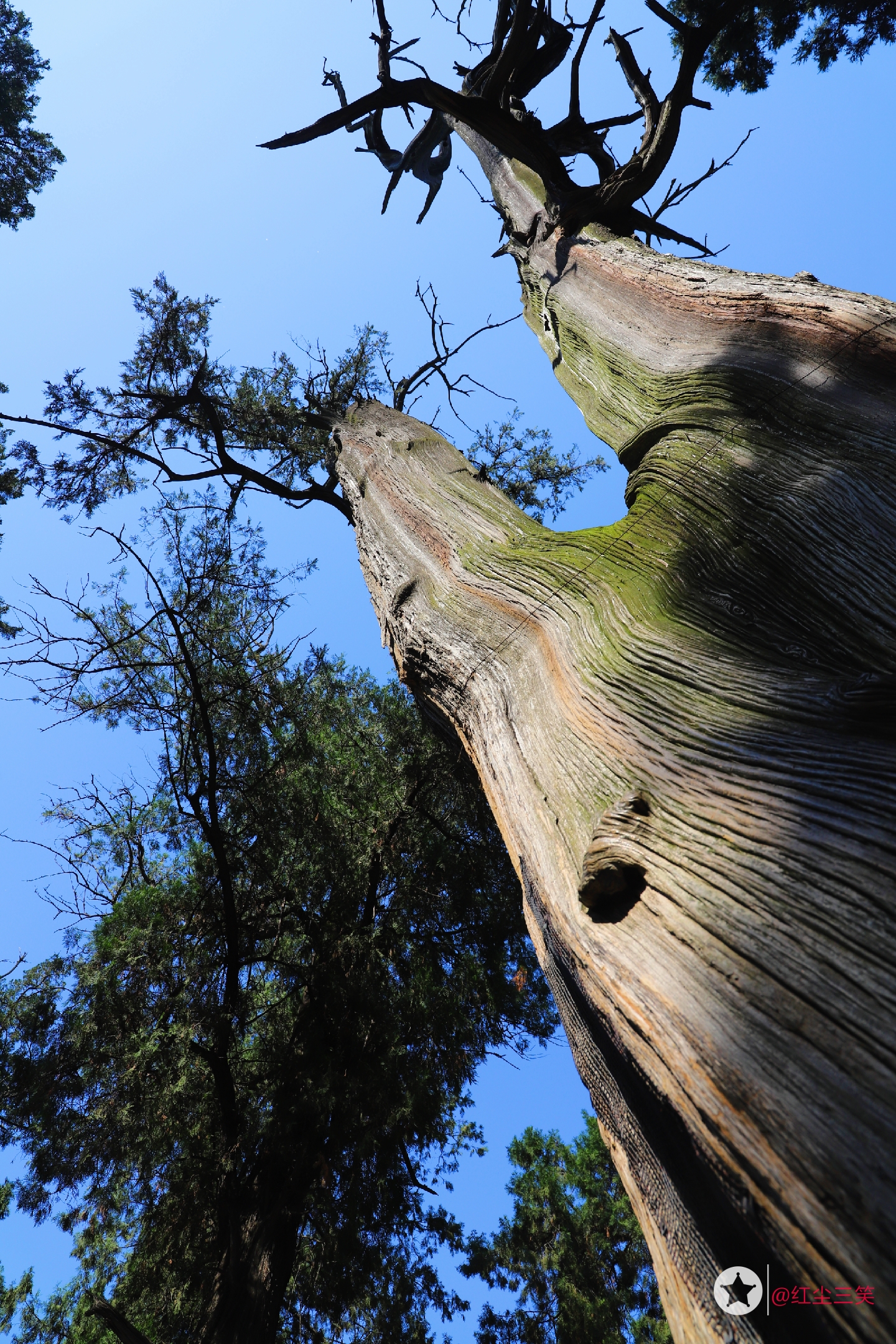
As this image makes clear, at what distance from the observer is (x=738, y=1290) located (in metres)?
0.99

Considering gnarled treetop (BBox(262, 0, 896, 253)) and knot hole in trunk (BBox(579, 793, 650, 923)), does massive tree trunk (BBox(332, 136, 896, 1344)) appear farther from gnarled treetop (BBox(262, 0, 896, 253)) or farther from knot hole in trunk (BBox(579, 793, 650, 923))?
gnarled treetop (BBox(262, 0, 896, 253))

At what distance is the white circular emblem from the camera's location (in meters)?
0.96

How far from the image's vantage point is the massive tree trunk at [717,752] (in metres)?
0.82

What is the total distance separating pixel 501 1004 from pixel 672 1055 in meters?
5.40

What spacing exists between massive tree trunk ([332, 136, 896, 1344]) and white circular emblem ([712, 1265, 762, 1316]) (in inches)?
0.6

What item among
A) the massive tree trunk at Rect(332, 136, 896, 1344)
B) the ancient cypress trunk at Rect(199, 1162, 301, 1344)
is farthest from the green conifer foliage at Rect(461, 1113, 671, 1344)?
the massive tree trunk at Rect(332, 136, 896, 1344)

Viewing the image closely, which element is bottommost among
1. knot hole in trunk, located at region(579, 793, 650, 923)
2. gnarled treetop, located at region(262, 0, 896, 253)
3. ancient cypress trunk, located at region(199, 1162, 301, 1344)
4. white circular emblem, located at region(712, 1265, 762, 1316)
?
white circular emblem, located at region(712, 1265, 762, 1316)

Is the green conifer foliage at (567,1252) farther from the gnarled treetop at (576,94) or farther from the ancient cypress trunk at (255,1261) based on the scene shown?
the gnarled treetop at (576,94)

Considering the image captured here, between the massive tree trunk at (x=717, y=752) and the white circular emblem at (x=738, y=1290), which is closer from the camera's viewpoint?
the massive tree trunk at (x=717, y=752)

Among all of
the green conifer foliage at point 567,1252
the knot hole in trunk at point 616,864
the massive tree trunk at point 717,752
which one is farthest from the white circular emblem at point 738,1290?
the green conifer foliage at point 567,1252

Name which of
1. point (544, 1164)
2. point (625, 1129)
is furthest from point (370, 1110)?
point (544, 1164)

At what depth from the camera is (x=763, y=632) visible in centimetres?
163

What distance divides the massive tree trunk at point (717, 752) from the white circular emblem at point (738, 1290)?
1cm

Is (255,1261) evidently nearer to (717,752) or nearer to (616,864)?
(616,864)
